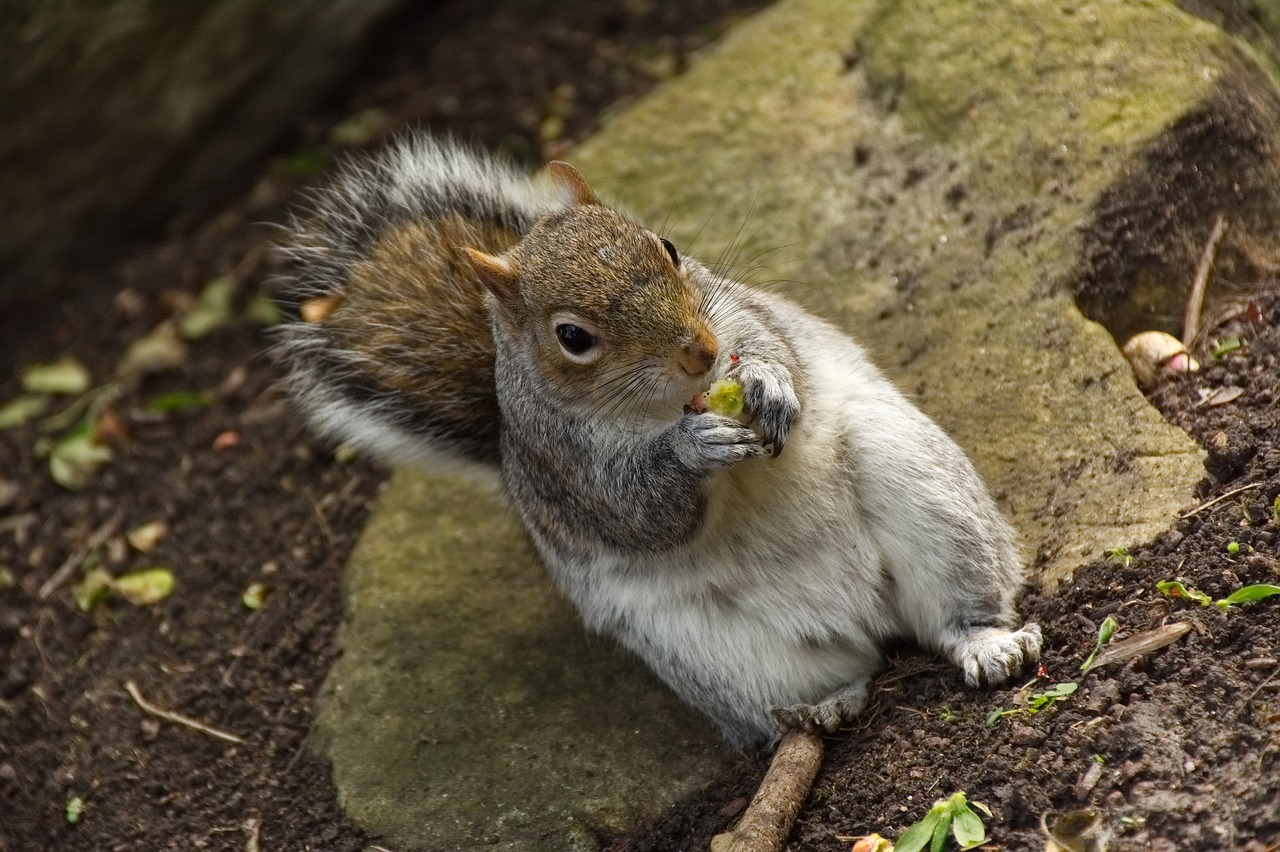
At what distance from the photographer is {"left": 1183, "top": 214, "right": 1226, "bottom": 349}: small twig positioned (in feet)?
11.4

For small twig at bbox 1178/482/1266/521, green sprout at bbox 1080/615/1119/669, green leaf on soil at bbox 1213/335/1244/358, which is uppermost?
green leaf on soil at bbox 1213/335/1244/358

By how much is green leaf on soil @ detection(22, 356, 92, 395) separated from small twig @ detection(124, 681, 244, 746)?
1.68 m

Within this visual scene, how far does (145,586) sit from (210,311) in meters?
1.46

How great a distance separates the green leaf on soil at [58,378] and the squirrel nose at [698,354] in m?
3.34

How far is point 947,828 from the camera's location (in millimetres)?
2580

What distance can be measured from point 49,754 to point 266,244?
7.88 feet

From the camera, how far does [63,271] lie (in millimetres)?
5598

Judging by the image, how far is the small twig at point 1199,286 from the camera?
3.48 m

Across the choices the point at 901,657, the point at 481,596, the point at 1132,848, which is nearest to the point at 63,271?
the point at 481,596

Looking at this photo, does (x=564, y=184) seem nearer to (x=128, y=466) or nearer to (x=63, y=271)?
(x=128, y=466)

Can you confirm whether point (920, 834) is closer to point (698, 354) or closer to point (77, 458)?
point (698, 354)

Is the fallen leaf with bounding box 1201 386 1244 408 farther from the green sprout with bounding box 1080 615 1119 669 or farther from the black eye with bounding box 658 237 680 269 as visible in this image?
the black eye with bounding box 658 237 680 269

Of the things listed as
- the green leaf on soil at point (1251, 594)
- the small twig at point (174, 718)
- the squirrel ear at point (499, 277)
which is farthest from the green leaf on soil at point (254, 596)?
the green leaf on soil at point (1251, 594)

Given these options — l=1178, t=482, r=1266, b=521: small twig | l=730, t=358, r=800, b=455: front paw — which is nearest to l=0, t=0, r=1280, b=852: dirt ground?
l=1178, t=482, r=1266, b=521: small twig
